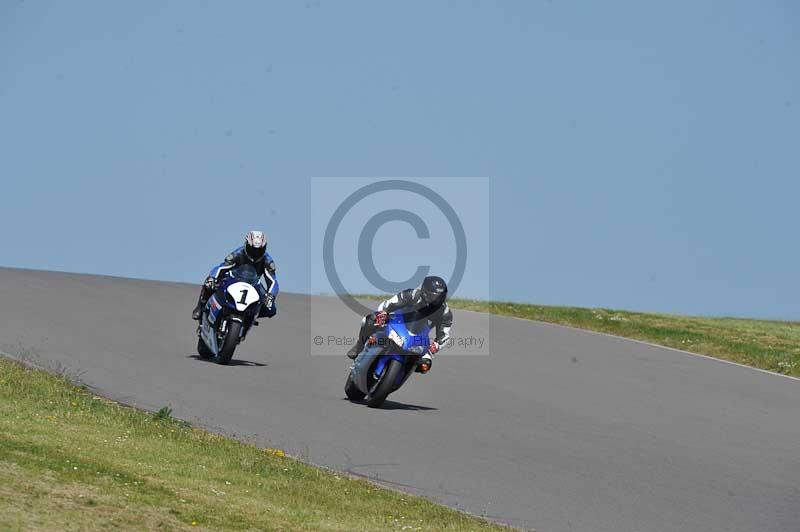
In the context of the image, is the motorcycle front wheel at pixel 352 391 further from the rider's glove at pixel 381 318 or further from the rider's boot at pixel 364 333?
the rider's glove at pixel 381 318

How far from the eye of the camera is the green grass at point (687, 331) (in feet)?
84.4

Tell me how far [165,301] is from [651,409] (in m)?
13.3

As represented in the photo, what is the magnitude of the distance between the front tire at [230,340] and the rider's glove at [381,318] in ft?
11.7

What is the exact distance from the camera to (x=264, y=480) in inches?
418

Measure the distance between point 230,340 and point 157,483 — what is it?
8.88 meters

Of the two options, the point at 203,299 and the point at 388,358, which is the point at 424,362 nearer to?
the point at 388,358

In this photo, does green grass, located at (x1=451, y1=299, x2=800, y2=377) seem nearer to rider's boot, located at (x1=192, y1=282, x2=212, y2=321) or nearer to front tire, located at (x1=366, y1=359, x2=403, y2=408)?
front tire, located at (x1=366, y1=359, x2=403, y2=408)

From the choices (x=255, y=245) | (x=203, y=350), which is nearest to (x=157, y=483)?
(x=255, y=245)

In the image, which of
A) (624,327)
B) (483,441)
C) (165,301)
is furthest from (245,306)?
(624,327)

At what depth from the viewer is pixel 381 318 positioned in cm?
1544

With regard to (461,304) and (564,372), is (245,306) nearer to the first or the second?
(564,372)

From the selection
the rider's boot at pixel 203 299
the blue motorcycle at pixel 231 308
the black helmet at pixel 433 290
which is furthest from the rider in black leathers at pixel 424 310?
the rider's boot at pixel 203 299

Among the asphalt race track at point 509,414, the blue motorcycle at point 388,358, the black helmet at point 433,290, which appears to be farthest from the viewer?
the black helmet at point 433,290

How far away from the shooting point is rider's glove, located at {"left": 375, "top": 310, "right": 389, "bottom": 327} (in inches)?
607
